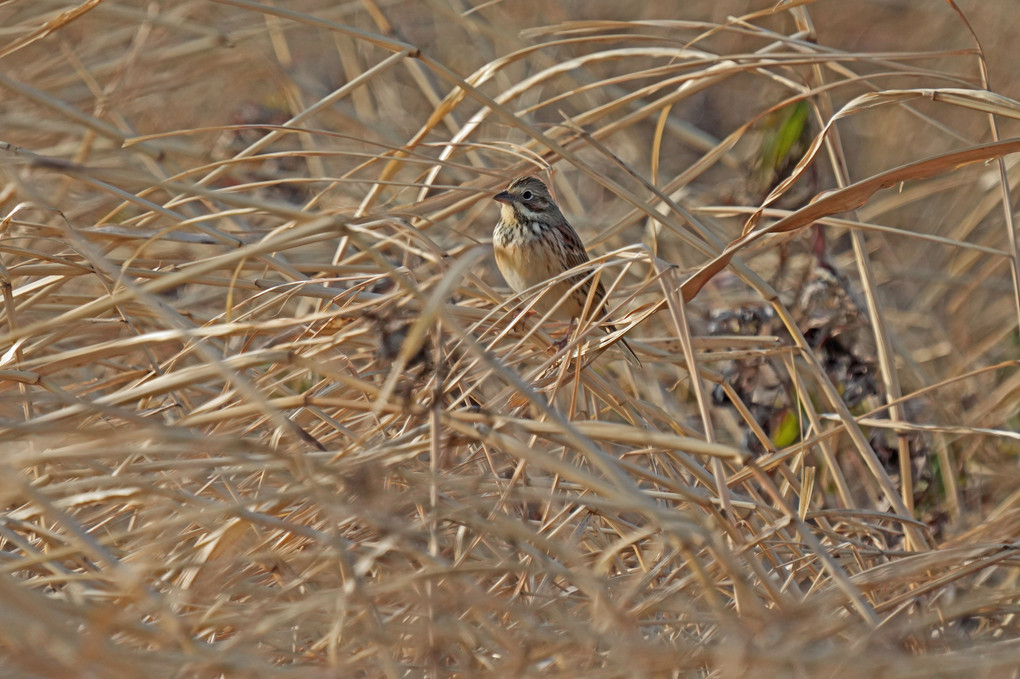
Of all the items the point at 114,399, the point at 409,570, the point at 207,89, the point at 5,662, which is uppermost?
the point at 207,89

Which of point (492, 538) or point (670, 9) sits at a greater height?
point (670, 9)

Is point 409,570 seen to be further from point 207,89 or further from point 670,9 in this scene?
point 670,9

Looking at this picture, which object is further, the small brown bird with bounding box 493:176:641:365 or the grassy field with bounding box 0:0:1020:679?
the small brown bird with bounding box 493:176:641:365

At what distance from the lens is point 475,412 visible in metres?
2.03

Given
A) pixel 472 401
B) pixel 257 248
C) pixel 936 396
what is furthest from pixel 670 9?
pixel 257 248

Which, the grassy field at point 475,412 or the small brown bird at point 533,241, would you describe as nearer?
the grassy field at point 475,412

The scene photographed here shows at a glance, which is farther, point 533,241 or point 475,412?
point 533,241

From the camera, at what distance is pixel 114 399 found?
78.6 inches

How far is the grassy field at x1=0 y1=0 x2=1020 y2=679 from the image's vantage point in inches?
71.0

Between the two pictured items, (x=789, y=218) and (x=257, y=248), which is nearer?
(x=257, y=248)

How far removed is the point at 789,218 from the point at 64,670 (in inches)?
69.6

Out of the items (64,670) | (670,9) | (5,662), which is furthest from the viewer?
(670,9)

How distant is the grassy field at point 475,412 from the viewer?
1803 millimetres

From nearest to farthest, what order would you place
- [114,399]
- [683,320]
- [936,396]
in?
[114,399], [683,320], [936,396]
